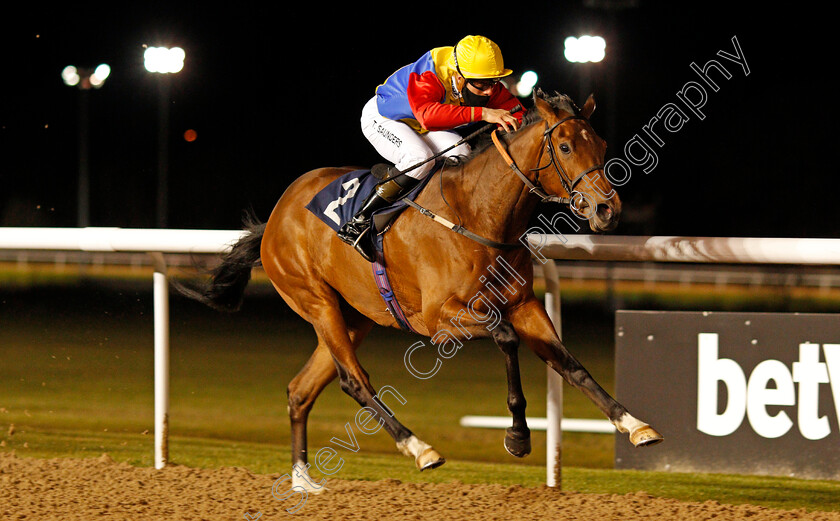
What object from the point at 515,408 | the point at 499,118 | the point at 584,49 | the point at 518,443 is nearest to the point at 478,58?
the point at 499,118

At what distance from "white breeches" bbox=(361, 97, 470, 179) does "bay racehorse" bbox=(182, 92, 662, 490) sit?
112 millimetres

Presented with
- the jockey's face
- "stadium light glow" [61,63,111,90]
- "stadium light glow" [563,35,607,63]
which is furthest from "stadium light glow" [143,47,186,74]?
the jockey's face

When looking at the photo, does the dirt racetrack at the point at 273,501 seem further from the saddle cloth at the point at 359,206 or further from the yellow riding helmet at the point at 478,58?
the yellow riding helmet at the point at 478,58

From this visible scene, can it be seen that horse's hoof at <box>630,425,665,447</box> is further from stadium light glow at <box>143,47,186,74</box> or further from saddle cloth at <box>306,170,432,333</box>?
stadium light glow at <box>143,47,186,74</box>

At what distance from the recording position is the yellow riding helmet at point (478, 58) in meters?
3.31

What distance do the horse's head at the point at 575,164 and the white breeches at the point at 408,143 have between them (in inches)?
20.6

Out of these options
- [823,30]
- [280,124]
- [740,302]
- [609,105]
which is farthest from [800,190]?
[280,124]

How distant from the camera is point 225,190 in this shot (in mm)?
27297

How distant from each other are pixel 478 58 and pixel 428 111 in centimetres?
27

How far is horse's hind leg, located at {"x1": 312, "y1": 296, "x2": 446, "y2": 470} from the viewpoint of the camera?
3117 mm

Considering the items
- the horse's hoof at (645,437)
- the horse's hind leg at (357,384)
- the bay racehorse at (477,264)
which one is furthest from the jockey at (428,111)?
the horse's hoof at (645,437)

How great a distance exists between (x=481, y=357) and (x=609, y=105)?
37.8ft

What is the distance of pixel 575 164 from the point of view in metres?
2.98

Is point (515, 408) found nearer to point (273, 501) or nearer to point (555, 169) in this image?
point (555, 169)
